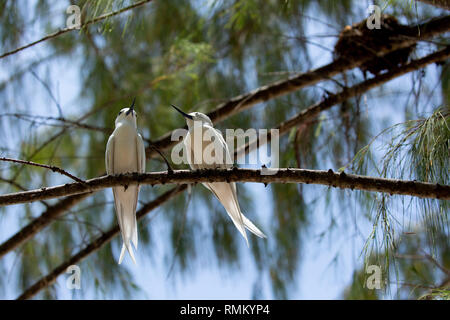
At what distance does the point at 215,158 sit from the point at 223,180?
1.92 feet

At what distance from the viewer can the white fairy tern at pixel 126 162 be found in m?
2.32

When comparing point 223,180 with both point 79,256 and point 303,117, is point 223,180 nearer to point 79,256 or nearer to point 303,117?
point 303,117

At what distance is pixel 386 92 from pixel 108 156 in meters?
1.99

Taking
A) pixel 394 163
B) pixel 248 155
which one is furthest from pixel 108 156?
pixel 394 163

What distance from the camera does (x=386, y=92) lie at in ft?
10.5

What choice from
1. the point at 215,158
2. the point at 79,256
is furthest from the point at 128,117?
the point at 79,256

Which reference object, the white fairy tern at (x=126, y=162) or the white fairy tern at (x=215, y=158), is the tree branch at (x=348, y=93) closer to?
the white fairy tern at (x=215, y=158)

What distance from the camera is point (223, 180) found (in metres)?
1.81

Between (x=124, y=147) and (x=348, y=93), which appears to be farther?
(x=348, y=93)

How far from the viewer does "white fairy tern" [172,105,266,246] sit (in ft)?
7.53

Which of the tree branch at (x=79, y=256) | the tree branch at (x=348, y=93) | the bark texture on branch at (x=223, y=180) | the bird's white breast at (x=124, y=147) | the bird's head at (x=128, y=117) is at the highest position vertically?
the tree branch at (x=348, y=93)

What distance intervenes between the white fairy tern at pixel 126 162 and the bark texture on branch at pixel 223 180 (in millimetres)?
451

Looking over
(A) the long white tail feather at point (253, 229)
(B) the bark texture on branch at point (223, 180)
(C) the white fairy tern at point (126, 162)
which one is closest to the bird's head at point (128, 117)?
(C) the white fairy tern at point (126, 162)

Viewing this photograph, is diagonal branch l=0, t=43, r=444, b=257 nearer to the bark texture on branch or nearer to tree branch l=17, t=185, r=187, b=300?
tree branch l=17, t=185, r=187, b=300
